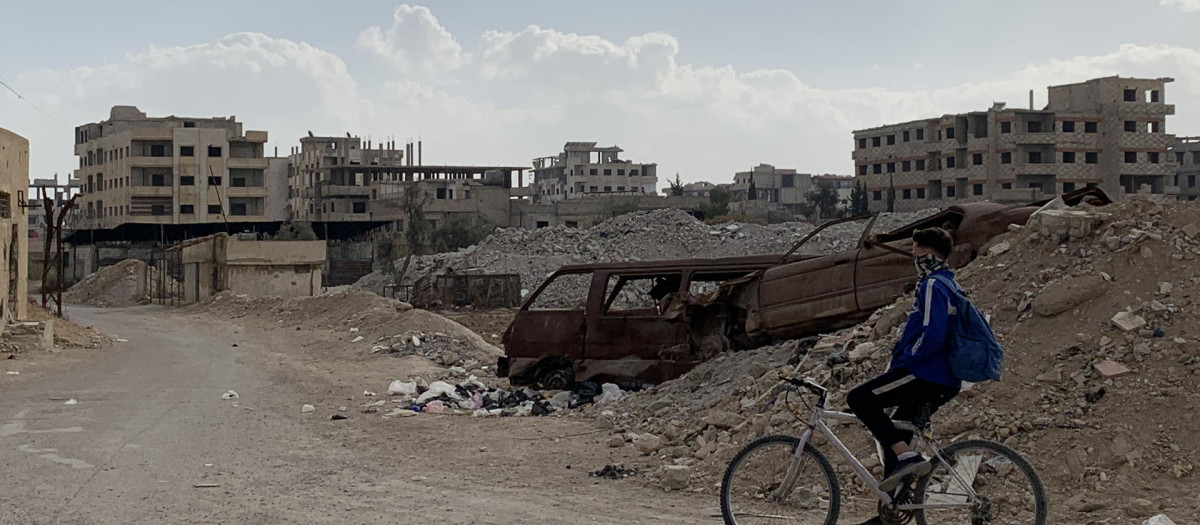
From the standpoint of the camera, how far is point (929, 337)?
629 cm

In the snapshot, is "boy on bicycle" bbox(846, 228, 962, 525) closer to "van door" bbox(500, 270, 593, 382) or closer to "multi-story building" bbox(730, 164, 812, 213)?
"van door" bbox(500, 270, 593, 382)

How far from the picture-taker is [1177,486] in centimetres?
731

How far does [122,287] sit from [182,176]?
123ft

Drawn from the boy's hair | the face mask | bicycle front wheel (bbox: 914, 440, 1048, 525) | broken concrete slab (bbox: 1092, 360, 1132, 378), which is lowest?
bicycle front wheel (bbox: 914, 440, 1048, 525)

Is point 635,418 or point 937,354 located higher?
point 937,354

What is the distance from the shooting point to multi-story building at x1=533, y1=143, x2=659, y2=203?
429ft

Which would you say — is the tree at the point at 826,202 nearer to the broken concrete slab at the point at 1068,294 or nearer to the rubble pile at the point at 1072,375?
the rubble pile at the point at 1072,375

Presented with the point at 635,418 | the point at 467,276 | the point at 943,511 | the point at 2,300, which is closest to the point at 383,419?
the point at 635,418

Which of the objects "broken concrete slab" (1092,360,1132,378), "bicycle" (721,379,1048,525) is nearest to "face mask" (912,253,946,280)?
"bicycle" (721,379,1048,525)

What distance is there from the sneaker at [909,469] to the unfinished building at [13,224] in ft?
70.2

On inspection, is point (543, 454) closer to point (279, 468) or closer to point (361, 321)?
point (279, 468)

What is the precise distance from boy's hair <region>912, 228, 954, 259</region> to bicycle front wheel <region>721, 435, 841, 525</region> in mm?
1255

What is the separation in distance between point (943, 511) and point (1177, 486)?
1.75 m

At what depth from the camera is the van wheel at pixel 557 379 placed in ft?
46.3
